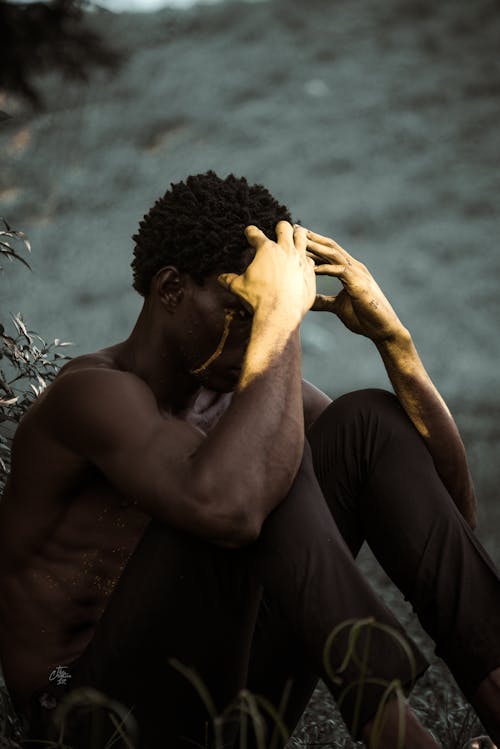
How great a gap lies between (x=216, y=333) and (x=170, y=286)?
0.46ft

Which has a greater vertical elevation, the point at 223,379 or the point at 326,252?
the point at 326,252

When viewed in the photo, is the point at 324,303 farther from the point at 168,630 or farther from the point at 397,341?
the point at 168,630

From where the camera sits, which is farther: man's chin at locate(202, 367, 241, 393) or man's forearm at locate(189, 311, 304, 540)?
man's chin at locate(202, 367, 241, 393)

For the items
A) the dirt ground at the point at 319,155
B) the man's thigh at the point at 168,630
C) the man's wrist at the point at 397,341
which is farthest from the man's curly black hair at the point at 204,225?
the dirt ground at the point at 319,155

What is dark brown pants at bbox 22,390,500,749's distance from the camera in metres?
1.86

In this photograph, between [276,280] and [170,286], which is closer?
[276,280]

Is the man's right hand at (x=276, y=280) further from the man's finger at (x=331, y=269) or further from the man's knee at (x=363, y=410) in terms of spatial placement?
the man's knee at (x=363, y=410)

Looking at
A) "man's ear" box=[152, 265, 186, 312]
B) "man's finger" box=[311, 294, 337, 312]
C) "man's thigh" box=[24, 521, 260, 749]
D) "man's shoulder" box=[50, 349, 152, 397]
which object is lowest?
"man's thigh" box=[24, 521, 260, 749]

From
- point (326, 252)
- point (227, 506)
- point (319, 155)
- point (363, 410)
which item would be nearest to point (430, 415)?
point (363, 410)

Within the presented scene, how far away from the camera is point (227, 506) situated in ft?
6.06

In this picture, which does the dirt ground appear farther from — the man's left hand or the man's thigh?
the man's thigh

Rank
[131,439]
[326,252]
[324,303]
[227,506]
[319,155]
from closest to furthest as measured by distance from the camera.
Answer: [227,506]
[131,439]
[326,252]
[324,303]
[319,155]

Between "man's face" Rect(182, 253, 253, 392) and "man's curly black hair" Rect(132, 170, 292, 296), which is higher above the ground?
"man's curly black hair" Rect(132, 170, 292, 296)

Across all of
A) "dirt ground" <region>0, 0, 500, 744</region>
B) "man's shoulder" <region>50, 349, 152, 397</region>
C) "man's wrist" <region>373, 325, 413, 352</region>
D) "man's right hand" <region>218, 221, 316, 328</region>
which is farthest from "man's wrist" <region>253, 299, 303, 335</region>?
"dirt ground" <region>0, 0, 500, 744</region>
